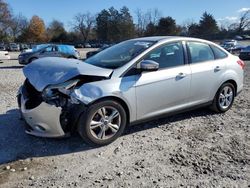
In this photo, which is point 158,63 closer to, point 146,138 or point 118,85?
point 118,85

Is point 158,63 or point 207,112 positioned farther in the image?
point 207,112

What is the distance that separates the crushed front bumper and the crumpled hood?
12.4 inches

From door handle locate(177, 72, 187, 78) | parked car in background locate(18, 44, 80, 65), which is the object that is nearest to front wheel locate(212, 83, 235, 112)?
door handle locate(177, 72, 187, 78)

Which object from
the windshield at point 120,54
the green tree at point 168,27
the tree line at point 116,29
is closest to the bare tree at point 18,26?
the tree line at point 116,29

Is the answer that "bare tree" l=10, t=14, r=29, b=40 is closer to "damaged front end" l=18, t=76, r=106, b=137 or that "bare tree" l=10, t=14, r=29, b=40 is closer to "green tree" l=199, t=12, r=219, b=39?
"green tree" l=199, t=12, r=219, b=39

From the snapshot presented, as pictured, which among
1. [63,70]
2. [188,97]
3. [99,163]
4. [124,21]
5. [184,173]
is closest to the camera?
[184,173]

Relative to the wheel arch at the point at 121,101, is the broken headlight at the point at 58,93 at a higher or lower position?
higher

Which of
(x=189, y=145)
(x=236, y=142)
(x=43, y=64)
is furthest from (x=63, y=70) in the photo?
(x=236, y=142)

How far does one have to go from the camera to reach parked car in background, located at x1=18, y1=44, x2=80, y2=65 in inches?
734

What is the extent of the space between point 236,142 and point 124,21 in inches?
3385

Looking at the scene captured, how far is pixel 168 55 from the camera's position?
5.16m

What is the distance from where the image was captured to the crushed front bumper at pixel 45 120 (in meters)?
4.18

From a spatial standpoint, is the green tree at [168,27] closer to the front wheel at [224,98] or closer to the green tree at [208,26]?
the green tree at [208,26]

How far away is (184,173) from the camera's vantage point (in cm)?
371
